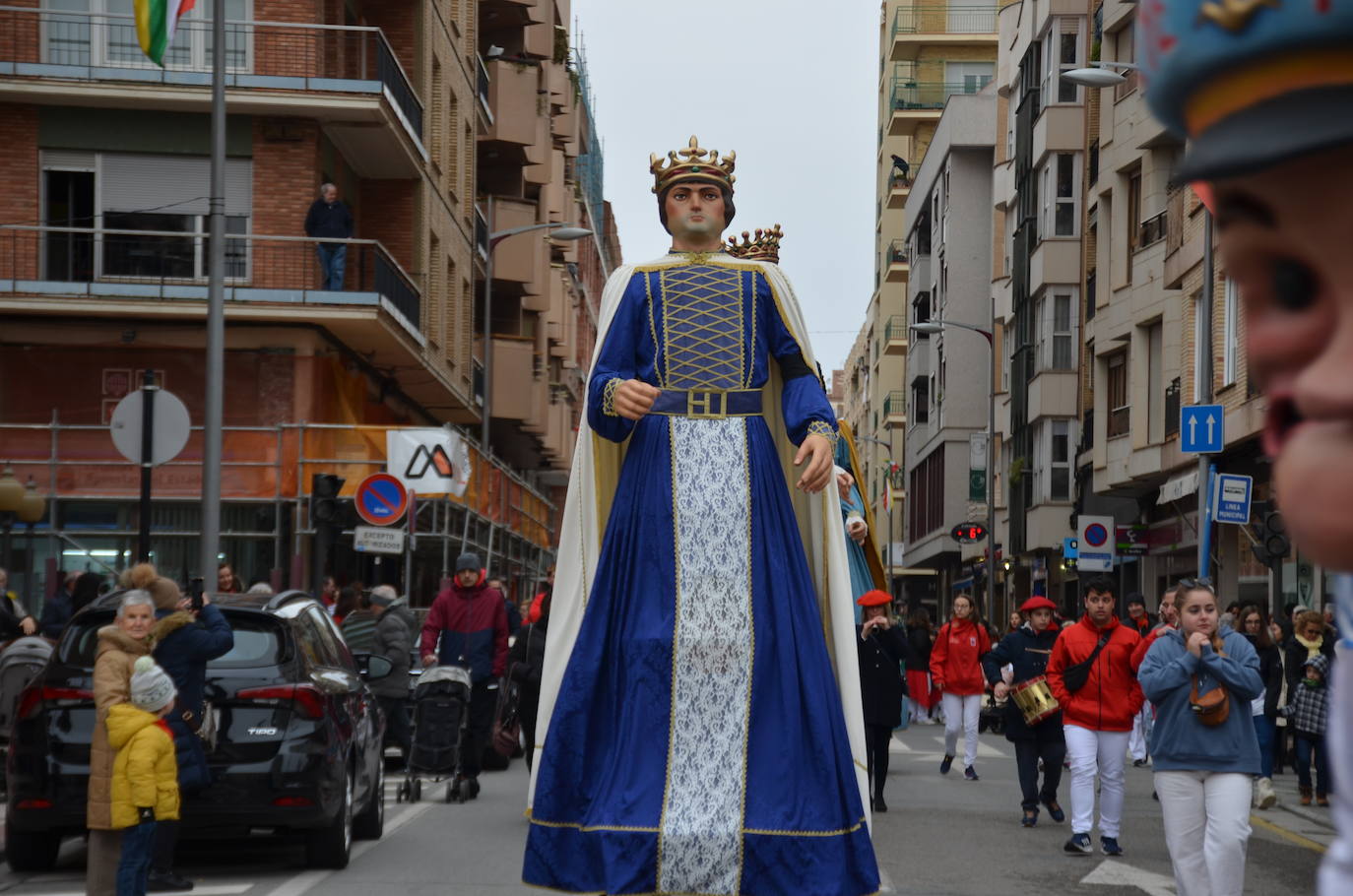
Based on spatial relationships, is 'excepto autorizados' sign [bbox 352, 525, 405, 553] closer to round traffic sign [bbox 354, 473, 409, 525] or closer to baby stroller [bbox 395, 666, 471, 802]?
round traffic sign [bbox 354, 473, 409, 525]

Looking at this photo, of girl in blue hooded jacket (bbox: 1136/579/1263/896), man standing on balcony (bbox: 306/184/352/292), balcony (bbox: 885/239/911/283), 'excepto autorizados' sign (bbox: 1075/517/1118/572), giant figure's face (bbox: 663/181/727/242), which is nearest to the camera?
giant figure's face (bbox: 663/181/727/242)

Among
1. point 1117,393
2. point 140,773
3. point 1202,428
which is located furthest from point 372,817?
point 1117,393

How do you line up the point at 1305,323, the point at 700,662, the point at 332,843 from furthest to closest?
the point at 332,843, the point at 700,662, the point at 1305,323

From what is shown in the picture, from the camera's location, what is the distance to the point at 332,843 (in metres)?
11.0

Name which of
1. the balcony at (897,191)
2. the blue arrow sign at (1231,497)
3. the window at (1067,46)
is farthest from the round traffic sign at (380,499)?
the balcony at (897,191)

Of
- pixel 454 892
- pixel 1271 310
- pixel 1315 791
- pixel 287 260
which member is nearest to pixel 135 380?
pixel 287 260

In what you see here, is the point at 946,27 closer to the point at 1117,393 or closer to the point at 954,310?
the point at 954,310

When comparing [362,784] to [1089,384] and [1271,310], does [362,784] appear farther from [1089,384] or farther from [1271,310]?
[1089,384]

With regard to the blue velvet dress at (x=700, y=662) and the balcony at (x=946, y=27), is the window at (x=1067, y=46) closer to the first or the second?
the balcony at (x=946, y=27)

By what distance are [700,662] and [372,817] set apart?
681 centimetres

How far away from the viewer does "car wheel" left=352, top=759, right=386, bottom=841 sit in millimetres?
12719

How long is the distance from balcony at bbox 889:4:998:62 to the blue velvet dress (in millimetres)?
74511

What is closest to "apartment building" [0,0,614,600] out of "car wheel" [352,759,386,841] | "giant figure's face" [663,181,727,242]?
"car wheel" [352,759,386,841]

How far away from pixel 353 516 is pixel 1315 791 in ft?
34.1
